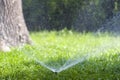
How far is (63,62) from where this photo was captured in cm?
539

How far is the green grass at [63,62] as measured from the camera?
4836mm

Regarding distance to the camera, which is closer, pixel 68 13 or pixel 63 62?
pixel 63 62

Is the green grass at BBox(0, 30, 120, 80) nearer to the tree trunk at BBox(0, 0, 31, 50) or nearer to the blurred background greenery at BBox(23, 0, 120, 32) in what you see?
the tree trunk at BBox(0, 0, 31, 50)

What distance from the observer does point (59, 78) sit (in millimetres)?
4758

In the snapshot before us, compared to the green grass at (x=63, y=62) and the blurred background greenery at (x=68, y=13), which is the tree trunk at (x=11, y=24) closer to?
the green grass at (x=63, y=62)

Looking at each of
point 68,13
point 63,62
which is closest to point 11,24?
point 63,62

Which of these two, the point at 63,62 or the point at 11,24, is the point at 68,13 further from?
the point at 63,62

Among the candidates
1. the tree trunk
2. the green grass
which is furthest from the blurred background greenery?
the tree trunk

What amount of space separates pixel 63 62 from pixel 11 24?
1.70 metres

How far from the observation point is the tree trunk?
659cm

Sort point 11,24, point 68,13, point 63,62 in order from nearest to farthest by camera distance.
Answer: point 63,62 < point 11,24 < point 68,13

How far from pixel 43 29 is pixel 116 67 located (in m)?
5.19

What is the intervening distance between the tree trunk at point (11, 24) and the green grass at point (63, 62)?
0.84ft

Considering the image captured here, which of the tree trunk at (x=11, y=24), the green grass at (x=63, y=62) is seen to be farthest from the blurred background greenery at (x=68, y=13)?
the tree trunk at (x=11, y=24)
